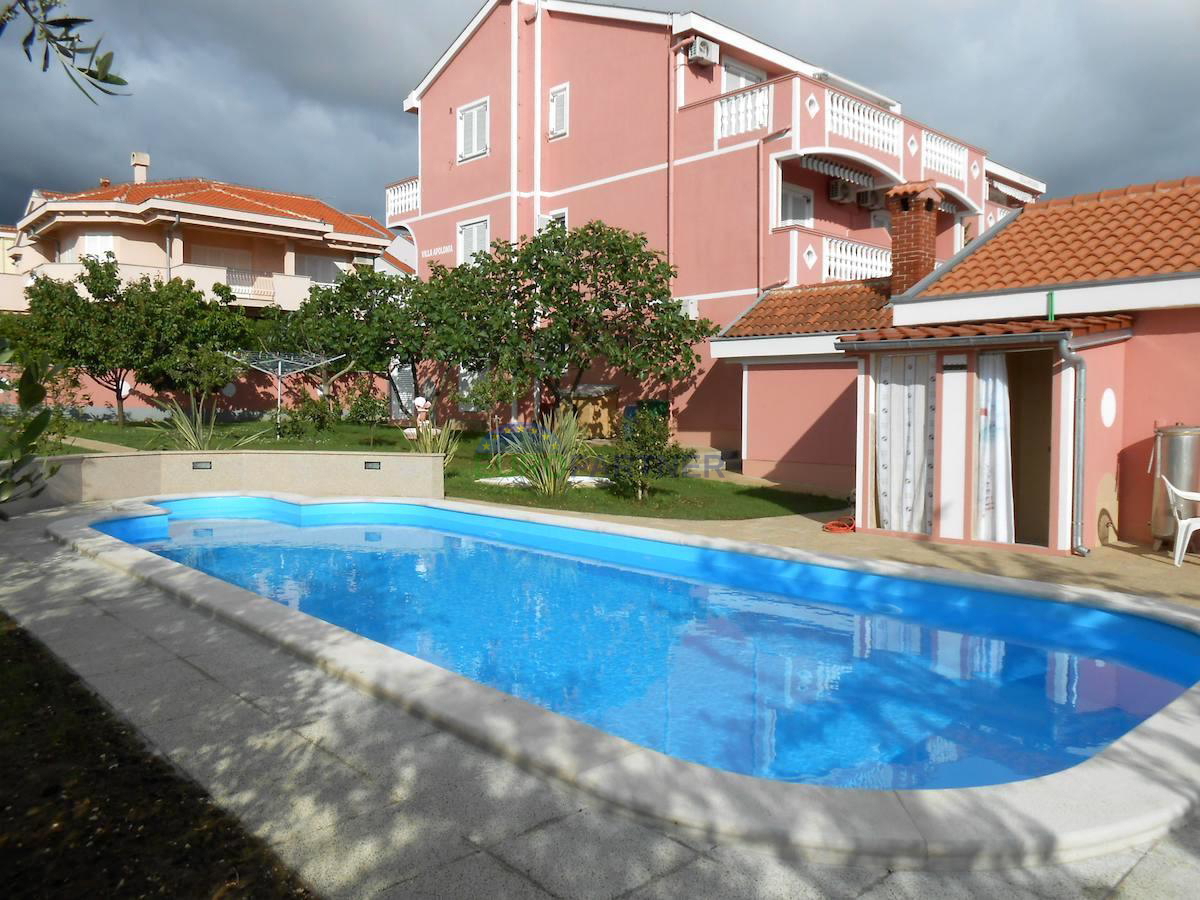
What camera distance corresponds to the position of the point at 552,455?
50.3 feet

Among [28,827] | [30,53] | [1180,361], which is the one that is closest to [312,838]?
[28,827]

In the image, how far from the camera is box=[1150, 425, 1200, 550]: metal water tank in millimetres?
10227

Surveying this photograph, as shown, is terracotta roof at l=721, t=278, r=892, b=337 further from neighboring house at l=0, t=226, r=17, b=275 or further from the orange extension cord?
neighboring house at l=0, t=226, r=17, b=275

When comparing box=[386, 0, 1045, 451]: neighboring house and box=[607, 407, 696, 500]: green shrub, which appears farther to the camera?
box=[386, 0, 1045, 451]: neighboring house

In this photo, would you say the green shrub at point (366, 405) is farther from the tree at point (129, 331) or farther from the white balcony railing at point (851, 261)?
the white balcony railing at point (851, 261)

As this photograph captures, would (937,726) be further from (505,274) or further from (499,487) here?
(505,274)

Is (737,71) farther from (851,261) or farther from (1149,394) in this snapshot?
(1149,394)

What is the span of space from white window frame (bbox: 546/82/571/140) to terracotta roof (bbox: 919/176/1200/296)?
609 inches

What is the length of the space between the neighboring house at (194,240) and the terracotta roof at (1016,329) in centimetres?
2593

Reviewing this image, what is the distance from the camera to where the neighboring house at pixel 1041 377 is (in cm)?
1044

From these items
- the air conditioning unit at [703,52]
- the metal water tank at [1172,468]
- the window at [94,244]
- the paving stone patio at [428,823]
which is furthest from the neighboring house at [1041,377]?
the window at [94,244]

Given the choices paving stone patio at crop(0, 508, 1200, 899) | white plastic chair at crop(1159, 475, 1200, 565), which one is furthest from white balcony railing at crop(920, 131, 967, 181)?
paving stone patio at crop(0, 508, 1200, 899)

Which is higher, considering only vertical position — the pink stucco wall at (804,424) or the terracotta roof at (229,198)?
the terracotta roof at (229,198)

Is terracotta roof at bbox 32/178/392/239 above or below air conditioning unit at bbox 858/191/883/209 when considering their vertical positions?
above
